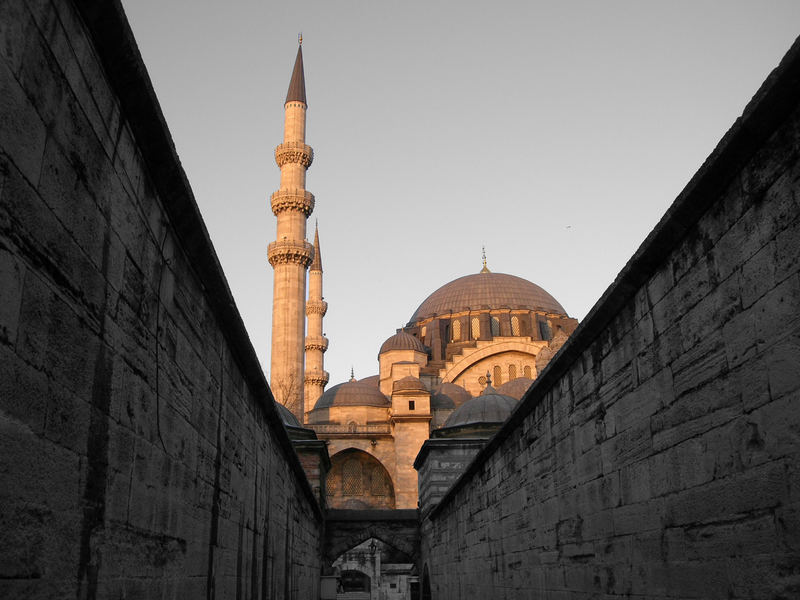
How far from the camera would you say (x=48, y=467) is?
222 cm

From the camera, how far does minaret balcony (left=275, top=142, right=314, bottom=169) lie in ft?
99.9

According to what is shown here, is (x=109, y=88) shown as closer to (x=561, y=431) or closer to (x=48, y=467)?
(x=48, y=467)

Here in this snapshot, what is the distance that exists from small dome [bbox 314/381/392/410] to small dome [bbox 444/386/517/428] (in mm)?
15167

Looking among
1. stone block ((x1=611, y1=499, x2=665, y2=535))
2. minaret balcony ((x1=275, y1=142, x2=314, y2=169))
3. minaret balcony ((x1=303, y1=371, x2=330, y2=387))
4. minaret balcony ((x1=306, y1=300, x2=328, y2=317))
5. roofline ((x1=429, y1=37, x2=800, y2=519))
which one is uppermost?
minaret balcony ((x1=275, y1=142, x2=314, y2=169))

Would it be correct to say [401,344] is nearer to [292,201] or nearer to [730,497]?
[292,201]

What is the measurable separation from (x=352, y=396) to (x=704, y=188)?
34681mm

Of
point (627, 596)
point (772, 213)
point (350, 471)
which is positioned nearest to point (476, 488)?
point (627, 596)

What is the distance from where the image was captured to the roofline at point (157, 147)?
8.68 feet

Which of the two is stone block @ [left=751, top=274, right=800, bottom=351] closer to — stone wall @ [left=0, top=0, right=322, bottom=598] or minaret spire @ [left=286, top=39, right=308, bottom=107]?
stone wall @ [left=0, top=0, right=322, bottom=598]

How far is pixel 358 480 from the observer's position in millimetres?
35500

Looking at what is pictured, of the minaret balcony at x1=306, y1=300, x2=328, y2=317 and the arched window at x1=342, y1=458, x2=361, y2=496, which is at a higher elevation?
the minaret balcony at x1=306, y1=300, x2=328, y2=317

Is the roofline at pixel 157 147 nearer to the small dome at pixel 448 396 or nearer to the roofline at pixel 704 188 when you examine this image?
the roofline at pixel 704 188

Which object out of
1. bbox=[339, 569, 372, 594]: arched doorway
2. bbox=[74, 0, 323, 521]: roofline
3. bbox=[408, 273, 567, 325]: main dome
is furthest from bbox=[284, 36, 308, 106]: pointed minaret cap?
bbox=[74, 0, 323, 521]: roofline

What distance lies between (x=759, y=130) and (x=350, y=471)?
3403 cm
